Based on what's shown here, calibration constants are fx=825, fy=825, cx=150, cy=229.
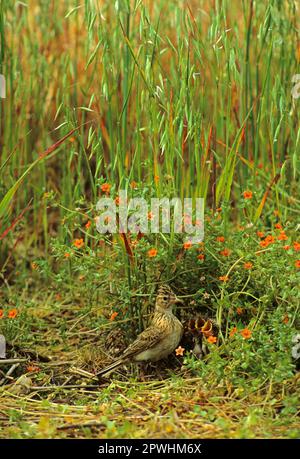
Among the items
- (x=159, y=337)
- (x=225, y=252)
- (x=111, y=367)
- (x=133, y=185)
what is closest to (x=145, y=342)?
(x=159, y=337)

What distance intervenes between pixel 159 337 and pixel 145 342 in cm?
5

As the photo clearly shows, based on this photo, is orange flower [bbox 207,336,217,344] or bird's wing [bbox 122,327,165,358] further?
bird's wing [bbox 122,327,165,358]

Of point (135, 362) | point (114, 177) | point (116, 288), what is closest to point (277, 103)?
→ point (114, 177)

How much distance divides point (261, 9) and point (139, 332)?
1.63 m

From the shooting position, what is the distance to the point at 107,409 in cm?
239

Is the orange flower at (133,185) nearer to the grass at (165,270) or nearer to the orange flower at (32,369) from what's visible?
the grass at (165,270)

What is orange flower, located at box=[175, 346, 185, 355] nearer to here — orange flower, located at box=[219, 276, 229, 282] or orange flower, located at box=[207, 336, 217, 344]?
orange flower, located at box=[207, 336, 217, 344]

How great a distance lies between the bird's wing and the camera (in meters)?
2.60

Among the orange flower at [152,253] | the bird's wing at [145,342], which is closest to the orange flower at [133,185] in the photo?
the orange flower at [152,253]

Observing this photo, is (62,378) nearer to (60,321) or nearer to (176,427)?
(60,321)

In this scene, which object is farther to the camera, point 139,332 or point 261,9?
point 261,9

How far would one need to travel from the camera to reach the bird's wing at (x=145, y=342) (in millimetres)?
2602

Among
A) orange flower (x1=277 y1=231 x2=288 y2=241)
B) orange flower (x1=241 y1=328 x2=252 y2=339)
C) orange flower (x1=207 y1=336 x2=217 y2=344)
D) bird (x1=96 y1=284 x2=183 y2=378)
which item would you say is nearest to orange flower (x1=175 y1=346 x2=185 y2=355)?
bird (x1=96 y1=284 x2=183 y2=378)
